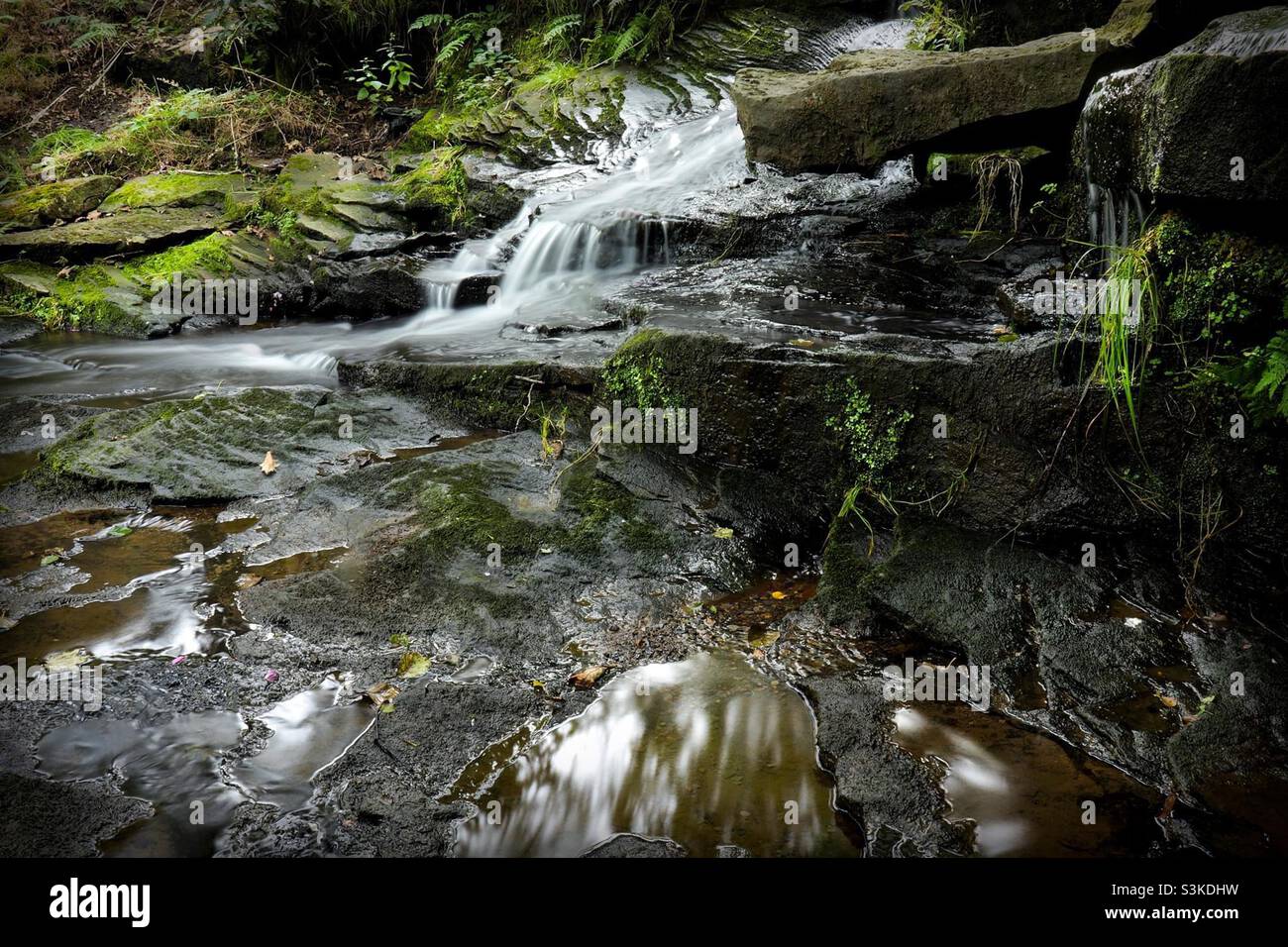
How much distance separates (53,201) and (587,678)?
10.3 meters

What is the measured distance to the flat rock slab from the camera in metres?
8.96

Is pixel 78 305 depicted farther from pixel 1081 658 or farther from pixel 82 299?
pixel 1081 658

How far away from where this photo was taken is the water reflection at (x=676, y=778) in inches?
100

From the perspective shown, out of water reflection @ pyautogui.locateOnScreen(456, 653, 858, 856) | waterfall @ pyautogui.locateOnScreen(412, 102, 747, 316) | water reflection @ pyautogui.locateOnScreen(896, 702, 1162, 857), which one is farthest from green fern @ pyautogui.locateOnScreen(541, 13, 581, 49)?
water reflection @ pyautogui.locateOnScreen(896, 702, 1162, 857)

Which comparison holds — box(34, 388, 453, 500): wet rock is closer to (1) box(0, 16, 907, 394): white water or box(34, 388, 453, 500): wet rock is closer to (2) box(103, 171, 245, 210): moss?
(1) box(0, 16, 907, 394): white water

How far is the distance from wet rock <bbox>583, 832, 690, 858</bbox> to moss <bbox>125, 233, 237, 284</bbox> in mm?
8104

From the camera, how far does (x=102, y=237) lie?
29.5ft

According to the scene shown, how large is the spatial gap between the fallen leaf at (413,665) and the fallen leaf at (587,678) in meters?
0.59

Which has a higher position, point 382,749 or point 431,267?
point 431,267

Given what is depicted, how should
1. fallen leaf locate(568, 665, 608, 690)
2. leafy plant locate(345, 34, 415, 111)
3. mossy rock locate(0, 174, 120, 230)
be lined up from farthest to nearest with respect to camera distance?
leafy plant locate(345, 34, 415, 111) < mossy rock locate(0, 174, 120, 230) < fallen leaf locate(568, 665, 608, 690)
